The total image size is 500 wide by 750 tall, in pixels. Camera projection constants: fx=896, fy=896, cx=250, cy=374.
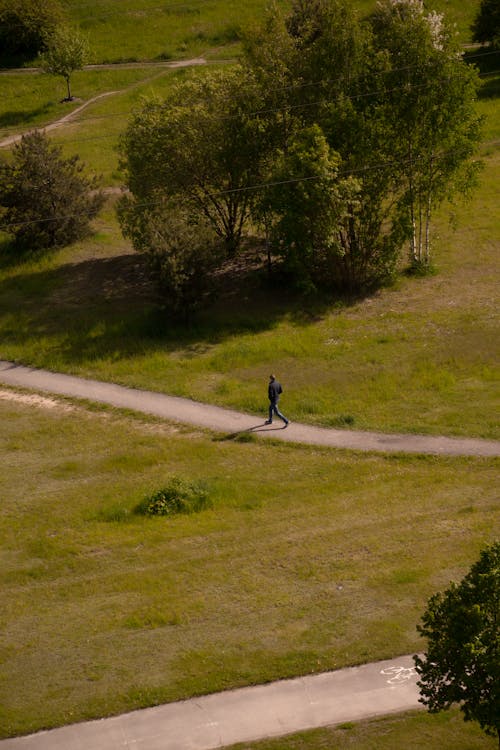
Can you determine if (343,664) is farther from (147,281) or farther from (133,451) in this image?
(147,281)

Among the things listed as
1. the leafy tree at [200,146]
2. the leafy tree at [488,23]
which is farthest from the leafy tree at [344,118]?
the leafy tree at [488,23]

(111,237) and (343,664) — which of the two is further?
(111,237)

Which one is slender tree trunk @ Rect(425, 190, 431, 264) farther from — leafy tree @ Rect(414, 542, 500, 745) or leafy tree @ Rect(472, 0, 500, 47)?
leafy tree @ Rect(414, 542, 500, 745)

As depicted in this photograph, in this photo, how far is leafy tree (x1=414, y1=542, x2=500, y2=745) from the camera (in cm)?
1278

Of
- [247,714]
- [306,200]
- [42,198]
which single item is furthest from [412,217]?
[247,714]

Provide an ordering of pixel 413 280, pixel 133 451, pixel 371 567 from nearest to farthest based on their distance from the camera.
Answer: pixel 371 567, pixel 133 451, pixel 413 280

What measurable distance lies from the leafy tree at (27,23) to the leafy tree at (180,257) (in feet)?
133

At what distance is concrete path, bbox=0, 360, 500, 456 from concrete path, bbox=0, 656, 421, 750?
9.93 meters

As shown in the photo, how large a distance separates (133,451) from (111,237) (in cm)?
2134

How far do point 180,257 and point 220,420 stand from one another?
8.89 m

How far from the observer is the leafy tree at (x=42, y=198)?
41.7 m

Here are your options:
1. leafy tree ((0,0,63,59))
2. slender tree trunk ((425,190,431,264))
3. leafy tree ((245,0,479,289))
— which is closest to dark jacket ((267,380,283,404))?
leafy tree ((245,0,479,289))

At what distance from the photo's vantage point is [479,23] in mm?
62938

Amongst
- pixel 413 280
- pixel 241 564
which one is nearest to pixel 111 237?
pixel 413 280
